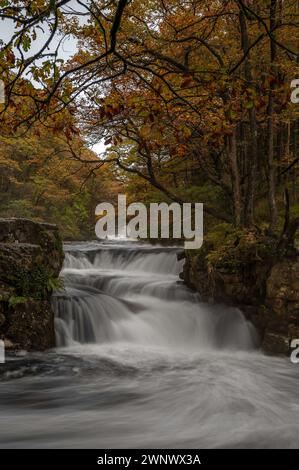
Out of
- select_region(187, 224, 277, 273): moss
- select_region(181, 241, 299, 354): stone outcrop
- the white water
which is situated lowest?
the white water

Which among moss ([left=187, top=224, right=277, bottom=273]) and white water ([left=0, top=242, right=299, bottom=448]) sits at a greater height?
moss ([left=187, top=224, right=277, bottom=273])

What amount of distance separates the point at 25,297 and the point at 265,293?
14.9 feet

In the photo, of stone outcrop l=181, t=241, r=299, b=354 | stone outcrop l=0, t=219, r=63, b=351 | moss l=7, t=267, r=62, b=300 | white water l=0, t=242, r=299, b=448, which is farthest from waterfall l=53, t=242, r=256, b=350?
moss l=7, t=267, r=62, b=300

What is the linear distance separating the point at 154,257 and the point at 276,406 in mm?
9154

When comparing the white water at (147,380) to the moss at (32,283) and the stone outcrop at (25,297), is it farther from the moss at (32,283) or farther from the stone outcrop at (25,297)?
the moss at (32,283)

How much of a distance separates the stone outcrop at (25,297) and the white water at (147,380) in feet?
1.30

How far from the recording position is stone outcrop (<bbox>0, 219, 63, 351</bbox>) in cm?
688

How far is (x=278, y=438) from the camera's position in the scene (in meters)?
4.18

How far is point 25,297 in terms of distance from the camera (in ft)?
23.3

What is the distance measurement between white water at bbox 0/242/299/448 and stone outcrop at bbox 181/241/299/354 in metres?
0.27

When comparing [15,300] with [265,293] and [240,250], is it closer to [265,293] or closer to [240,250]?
[240,250]

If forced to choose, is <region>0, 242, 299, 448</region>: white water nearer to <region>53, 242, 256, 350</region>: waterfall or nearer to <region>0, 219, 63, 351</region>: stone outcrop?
<region>53, 242, 256, 350</region>: waterfall

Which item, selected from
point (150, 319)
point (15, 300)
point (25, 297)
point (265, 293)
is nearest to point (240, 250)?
point (265, 293)

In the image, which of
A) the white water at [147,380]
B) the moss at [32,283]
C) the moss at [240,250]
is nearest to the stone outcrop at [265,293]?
the moss at [240,250]
